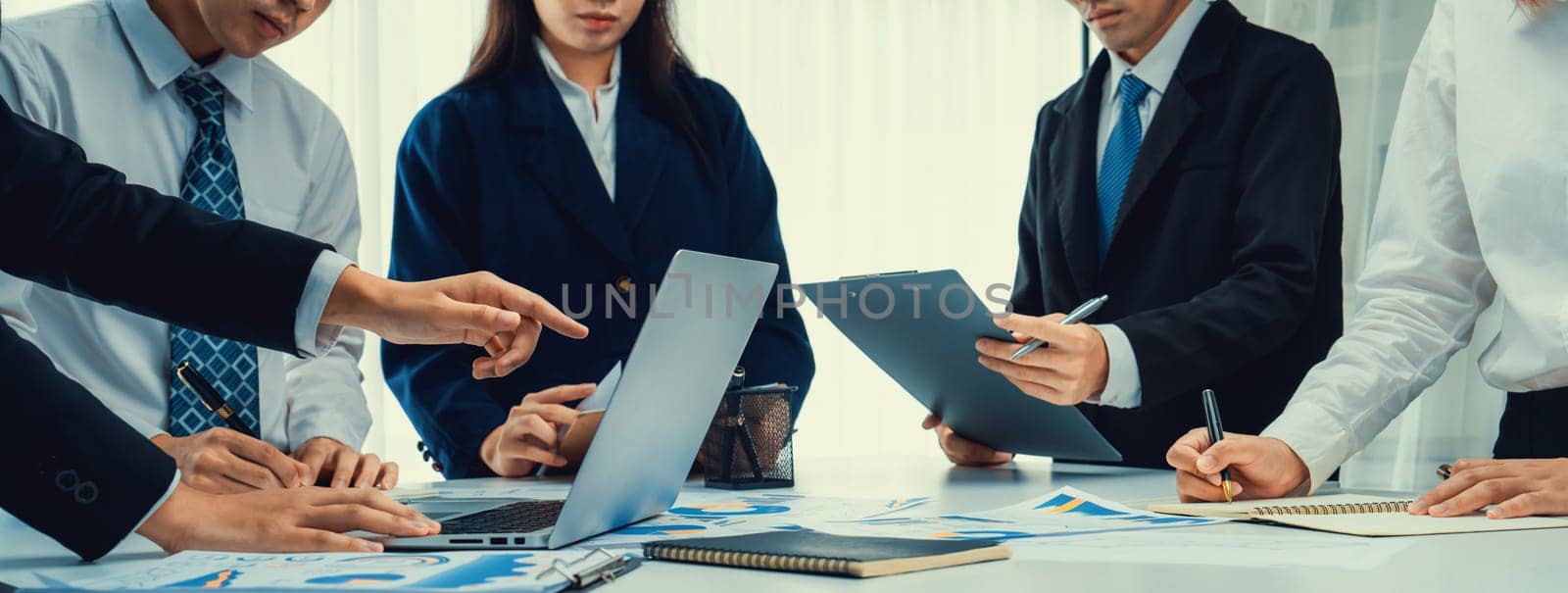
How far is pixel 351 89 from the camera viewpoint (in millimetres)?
3803

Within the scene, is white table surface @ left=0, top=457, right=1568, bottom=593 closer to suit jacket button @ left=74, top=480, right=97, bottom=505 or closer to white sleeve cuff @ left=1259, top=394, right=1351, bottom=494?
suit jacket button @ left=74, top=480, right=97, bottom=505

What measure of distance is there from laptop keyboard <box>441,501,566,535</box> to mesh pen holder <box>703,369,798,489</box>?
33cm

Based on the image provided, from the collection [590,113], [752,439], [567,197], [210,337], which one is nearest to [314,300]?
[752,439]

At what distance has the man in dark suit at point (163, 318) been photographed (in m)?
0.91

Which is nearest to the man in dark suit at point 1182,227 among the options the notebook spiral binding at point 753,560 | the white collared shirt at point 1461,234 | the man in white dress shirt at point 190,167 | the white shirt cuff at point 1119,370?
the white shirt cuff at point 1119,370

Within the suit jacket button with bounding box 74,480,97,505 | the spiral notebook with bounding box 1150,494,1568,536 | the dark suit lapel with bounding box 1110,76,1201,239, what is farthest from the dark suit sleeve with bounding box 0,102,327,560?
the dark suit lapel with bounding box 1110,76,1201,239

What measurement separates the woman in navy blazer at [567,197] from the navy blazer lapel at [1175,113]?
0.55 m

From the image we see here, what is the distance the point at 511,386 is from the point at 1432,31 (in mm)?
1336

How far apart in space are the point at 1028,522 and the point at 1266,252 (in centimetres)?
77

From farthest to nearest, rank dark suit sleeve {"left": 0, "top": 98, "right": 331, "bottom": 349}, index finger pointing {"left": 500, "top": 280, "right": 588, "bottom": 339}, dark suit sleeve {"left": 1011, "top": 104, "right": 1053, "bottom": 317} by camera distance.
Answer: dark suit sleeve {"left": 1011, "top": 104, "right": 1053, "bottom": 317}, index finger pointing {"left": 500, "top": 280, "right": 588, "bottom": 339}, dark suit sleeve {"left": 0, "top": 98, "right": 331, "bottom": 349}

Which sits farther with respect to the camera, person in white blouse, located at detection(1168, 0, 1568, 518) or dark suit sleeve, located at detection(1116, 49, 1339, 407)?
dark suit sleeve, located at detection(1116, 49, 1339, 407)

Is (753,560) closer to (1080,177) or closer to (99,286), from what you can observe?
(99,286)

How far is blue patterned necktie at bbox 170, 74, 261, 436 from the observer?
165 centimetres

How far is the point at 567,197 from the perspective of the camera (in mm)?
1969
